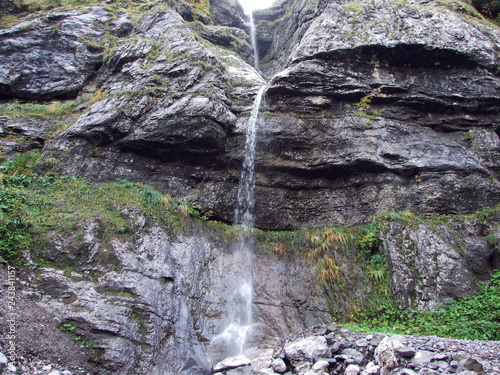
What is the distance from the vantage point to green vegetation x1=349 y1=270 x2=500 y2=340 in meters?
6.46

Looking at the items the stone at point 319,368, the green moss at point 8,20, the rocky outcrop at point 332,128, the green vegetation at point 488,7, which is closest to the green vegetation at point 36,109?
the rocky outcrop at point 332,128

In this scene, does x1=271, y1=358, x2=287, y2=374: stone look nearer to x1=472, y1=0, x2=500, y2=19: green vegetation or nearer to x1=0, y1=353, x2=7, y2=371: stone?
x1=0, y1=353, x2=7, y2=371: stone

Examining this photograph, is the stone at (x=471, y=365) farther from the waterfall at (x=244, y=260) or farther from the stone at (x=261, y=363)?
the waterfall at (x=244, y=260)

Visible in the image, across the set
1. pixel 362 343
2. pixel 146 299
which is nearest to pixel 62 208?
pixel 146 299

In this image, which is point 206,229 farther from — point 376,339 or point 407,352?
point 407,352

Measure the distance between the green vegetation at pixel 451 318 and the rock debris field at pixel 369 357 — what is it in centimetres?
141

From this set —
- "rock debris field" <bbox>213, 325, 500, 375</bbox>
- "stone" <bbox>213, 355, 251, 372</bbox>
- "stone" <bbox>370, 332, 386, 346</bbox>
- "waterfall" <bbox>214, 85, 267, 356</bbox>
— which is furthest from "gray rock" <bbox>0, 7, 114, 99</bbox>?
"stone" <bbox>370, 332, 386, 346</bbox>

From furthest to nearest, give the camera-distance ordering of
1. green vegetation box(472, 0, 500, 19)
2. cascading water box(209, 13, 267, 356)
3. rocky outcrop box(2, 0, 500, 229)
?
1. green vegetation box(472, 0, 500, 19)
2. rocky outcrop box(2, 0, 500, 229)
3. cascading water box(209, 13, 267, 356)

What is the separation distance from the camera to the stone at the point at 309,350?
5.70 metres

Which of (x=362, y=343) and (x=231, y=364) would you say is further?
(x=231, y=364)

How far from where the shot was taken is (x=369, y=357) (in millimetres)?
5195

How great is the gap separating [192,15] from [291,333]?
1904cm

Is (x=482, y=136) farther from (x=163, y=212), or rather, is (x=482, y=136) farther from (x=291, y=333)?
(x=163, y=212)

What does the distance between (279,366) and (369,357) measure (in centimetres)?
167
